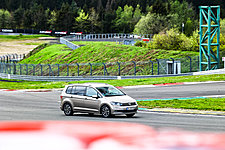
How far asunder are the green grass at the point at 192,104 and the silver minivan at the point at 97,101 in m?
4.49

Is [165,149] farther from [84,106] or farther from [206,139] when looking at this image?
[84,106]

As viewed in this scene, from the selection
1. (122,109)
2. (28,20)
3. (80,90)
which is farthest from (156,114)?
(28,20)

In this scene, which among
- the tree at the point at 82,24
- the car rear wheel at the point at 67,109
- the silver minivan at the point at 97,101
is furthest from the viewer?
the tree at the point at 82,24

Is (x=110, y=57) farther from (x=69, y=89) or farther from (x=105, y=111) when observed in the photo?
(x=105, y=111)

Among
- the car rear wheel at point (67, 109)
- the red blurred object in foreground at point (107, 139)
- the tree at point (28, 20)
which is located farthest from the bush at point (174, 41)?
the tree at point (28, 20)

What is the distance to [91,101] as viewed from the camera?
65.4ft

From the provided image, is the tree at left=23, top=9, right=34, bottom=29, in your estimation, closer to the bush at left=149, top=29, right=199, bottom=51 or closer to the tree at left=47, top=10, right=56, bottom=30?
the tree at left=47, top=10, right=56, bottom=30

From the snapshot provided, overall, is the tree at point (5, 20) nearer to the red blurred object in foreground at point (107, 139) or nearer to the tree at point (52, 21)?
the tree at point (52, 21)

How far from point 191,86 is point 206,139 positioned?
20.5 meters

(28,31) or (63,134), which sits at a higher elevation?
(28,31)

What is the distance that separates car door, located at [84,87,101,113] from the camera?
19.8 meters

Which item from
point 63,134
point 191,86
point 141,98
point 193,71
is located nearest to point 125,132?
point 63,134

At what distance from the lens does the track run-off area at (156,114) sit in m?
17.2

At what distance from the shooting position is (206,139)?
43.1 ft
